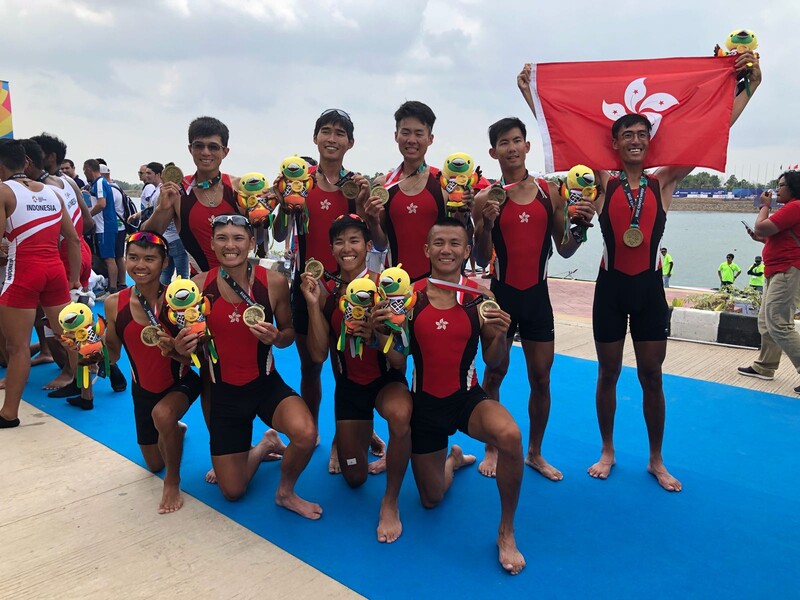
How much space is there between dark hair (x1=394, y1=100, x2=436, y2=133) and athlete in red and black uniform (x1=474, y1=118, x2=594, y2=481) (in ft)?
1.51

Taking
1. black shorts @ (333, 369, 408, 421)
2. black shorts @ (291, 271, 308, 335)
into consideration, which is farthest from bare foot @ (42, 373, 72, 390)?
black shorts @ (333, 369, 408, 421)

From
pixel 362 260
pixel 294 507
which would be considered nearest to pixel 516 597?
pixel 294 507

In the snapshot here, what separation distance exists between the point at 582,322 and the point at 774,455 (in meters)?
4.78

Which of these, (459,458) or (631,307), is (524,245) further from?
(459,458)

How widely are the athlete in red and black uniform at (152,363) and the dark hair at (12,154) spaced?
75.5 inches

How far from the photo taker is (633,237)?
3748 millimetres

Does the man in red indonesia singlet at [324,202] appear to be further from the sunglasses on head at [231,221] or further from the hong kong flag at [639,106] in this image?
the hong kong flag at [639,106]

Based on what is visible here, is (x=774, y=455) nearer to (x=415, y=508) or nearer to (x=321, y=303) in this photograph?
(x=415, y=508)

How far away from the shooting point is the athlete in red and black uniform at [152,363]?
11.4 feet

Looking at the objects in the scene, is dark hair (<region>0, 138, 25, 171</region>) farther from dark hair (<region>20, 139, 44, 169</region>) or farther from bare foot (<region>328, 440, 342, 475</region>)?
bare foot (<region>328, 440, 342, 475</region>)

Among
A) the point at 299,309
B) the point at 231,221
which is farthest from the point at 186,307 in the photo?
the point at 299,309

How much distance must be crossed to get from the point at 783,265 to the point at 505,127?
146 inches

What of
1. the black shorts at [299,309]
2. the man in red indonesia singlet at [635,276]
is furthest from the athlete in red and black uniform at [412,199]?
the man in red indonesia singlet at [635,276]

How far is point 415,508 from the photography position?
352cm
